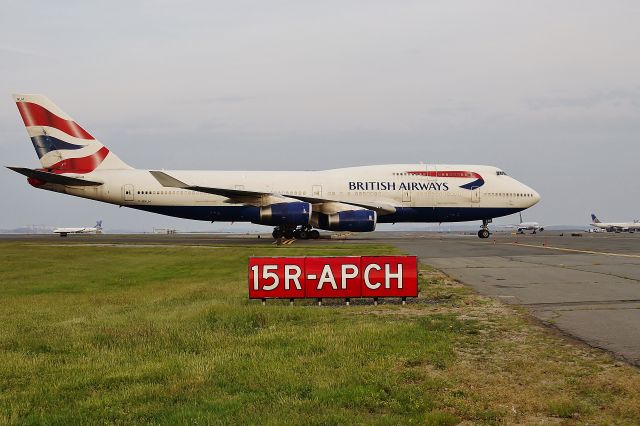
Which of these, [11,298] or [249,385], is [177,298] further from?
[249,385]

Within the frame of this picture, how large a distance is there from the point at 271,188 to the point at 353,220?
7.45 meters

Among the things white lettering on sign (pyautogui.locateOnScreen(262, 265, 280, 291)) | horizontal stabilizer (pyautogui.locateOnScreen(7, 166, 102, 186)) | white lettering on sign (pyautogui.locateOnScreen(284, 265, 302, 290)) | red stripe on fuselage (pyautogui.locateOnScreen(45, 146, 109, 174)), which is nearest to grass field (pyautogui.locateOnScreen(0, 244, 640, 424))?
white lettering on sign (pyautogui.locateOnScreen(262, 265, 280, 291))

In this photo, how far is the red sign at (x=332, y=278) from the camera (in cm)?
1266

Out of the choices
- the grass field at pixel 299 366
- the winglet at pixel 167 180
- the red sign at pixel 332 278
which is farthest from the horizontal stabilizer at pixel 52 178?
the red sign at pixel 332 278

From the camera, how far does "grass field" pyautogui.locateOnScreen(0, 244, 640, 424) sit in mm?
5477

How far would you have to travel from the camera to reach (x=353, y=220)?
38.0 m

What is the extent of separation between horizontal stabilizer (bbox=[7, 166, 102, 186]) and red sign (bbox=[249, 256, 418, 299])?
98.7ft

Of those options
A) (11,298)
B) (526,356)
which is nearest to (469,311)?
(526,356)

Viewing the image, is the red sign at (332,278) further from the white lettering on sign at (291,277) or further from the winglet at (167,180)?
the winglet at (167,180)

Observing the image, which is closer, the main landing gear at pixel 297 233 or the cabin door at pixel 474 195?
the main landing gear at pixel 297 233

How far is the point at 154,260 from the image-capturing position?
2564 centimetres

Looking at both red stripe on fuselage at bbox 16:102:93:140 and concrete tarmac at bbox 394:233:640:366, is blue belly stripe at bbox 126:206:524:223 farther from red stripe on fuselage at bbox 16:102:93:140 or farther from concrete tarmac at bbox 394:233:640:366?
concrete tarmac at bbox 394:233:640:366

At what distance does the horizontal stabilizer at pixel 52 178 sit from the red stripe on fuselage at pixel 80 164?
146cm

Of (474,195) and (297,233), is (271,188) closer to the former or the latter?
(297,233)
